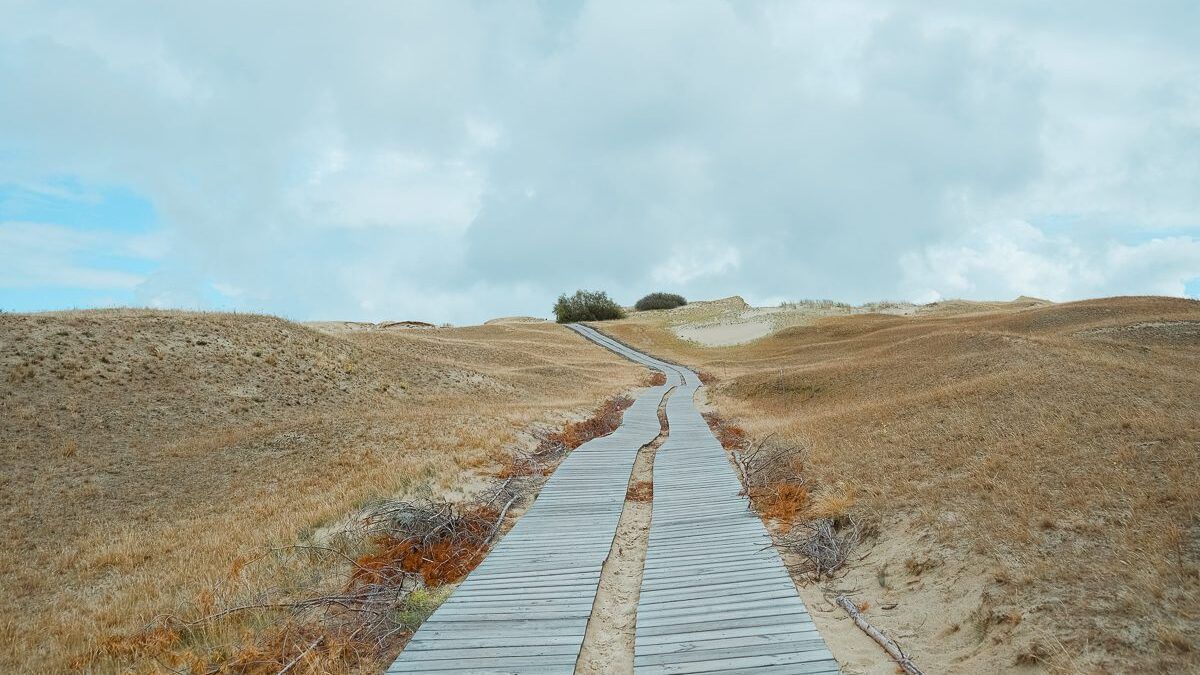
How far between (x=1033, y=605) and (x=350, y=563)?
24.6ft

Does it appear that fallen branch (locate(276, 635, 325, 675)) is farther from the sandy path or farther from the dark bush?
the dark bush

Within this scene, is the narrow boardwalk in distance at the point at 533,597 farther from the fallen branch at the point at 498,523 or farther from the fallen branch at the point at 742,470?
the fallen branch at the point at 742,470

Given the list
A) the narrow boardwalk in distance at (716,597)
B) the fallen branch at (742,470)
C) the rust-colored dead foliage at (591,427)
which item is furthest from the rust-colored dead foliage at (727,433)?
the narrow boardwalk in distance at (716,597)

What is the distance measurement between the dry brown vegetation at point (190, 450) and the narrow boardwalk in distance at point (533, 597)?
1.54 meters

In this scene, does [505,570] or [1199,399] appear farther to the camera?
[1199,399]

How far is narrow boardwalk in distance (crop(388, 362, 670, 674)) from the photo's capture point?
596 cm

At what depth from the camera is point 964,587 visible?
22.2 ft

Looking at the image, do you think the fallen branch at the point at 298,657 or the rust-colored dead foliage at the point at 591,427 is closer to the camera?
the fallen branch at the point at 298,657

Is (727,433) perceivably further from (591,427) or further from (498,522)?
(498,522)

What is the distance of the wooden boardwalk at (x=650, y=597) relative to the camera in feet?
19.2

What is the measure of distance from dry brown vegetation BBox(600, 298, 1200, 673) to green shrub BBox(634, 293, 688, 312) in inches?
3235

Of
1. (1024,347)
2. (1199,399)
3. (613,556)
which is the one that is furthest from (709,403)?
(613,556)

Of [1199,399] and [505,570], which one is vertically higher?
[1199,399]

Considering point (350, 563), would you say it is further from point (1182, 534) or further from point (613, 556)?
point (1182, 534)
